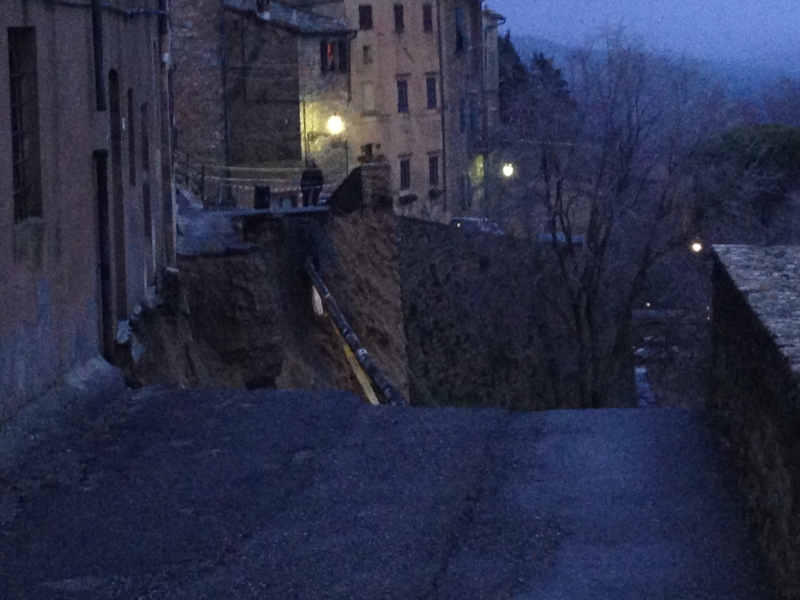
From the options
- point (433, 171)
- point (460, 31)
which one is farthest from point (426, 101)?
point (460, 31)

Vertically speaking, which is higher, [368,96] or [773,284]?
[368,96]

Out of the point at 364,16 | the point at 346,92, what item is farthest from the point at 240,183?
the point at 364,16

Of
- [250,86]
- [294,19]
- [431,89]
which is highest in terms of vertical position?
[294,19]

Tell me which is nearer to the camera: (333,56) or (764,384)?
(764,384)

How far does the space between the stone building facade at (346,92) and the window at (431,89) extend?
5 cm

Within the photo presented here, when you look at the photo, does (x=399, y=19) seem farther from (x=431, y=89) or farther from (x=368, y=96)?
(x=368, y=96)

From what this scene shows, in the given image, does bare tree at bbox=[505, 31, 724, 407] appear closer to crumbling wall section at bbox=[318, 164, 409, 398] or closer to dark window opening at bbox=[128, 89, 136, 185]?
crumbling wall section at bbox=[318, 164, 409, 398]

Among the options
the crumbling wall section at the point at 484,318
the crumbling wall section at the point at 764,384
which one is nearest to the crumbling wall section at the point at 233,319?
the crumbling wall section at the point at 764,384

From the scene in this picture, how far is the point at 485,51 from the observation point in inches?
2144

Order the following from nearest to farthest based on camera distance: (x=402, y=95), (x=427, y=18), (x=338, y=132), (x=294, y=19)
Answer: (x=294, y=19) < (x=338, y=132) < (x=402, y=95) < (x=427, y=18)

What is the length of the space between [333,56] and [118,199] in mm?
30134

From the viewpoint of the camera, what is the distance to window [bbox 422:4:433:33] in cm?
4638

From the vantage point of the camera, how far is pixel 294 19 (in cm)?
4016

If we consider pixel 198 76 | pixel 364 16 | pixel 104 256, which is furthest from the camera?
pixel 364 16
